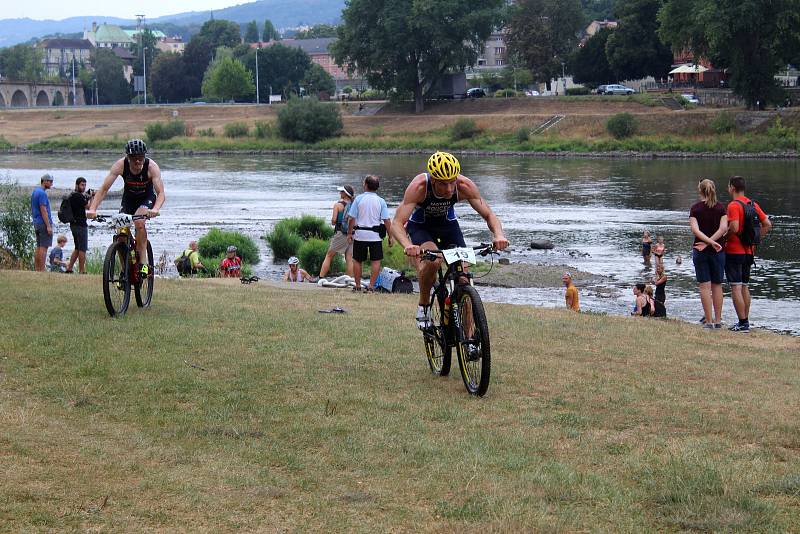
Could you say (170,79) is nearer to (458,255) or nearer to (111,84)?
(111,84)

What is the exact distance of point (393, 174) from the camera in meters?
64.0

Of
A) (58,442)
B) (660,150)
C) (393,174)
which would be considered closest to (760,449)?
(58,442)

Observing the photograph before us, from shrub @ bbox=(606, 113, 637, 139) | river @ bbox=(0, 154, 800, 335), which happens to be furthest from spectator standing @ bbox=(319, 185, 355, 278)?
shrub @ bbox=(606, 113, 637, 139)

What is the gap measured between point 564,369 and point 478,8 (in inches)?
3864

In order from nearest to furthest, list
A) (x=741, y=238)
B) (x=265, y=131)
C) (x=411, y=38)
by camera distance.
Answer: (x=741, y=238), (x=265, y=131), (x=411, y=38)

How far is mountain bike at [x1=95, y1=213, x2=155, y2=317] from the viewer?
11.1 metres

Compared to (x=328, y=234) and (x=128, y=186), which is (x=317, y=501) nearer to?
(x=128, y=186)

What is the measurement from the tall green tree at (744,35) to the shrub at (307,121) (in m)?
28.8

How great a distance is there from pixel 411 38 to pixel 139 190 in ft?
302

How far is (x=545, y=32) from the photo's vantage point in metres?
117

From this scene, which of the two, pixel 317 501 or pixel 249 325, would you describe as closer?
pixel 317 501

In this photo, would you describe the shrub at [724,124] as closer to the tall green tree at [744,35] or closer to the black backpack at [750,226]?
the tall green tree at [744,35]

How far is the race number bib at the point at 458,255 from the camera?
27.7 ft

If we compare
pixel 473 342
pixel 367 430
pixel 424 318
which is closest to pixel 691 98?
pixel 424 318
